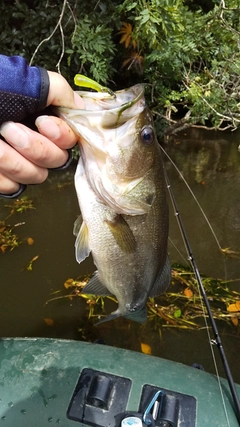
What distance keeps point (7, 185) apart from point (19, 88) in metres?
0.34

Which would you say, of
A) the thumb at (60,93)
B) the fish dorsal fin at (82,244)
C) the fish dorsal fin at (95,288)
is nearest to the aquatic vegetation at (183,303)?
the fish dorsal fin at (95,288)

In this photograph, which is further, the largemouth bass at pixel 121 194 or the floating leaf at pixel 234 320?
the floating leaf at pixel 234 320

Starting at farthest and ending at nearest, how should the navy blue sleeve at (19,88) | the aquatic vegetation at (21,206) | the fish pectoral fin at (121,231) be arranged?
the aquatic vegetation at (21,206) → the fish pectoral fin at (121,231) → the navy blue sleeve at (19,88)

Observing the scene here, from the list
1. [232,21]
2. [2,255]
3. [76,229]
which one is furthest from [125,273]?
[232,21]

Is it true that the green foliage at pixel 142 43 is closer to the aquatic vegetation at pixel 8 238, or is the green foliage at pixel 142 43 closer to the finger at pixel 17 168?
the aquatic vegetation at pixel 8 238

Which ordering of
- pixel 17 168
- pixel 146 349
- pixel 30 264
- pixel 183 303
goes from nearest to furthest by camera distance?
pixel 17 168
pixel 146 349
pixel 183 303
pixel 30 264

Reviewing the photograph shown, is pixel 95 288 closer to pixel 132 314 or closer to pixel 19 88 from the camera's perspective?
pixel 132 314

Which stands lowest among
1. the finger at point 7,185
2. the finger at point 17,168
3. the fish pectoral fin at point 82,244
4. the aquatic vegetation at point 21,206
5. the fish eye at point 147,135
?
the aquatic vegetation at point 21,206

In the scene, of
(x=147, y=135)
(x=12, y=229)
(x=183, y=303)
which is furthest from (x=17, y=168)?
(x=12, y=229)

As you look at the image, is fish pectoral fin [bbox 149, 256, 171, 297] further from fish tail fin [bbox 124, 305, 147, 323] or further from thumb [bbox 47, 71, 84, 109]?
thumb [bbox 47, 71, 84, 109]

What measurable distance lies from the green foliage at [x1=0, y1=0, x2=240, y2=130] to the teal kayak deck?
3.61 meters

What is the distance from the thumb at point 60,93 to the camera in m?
1.13

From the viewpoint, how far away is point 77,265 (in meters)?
3.88

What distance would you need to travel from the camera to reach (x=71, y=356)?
191cm
